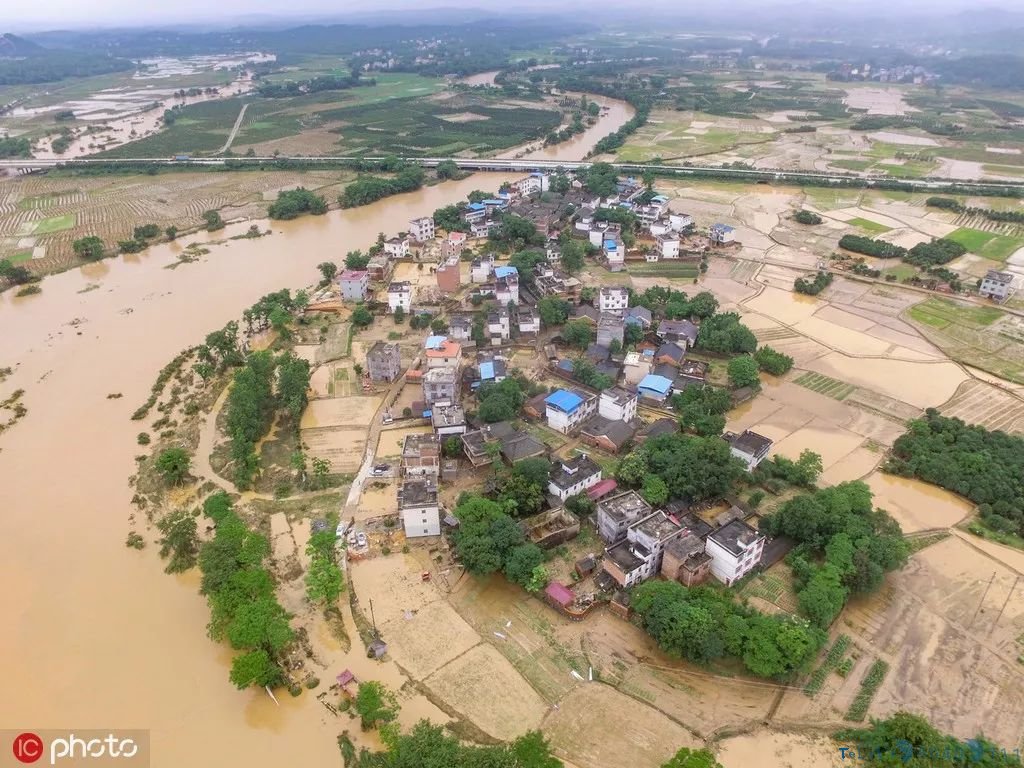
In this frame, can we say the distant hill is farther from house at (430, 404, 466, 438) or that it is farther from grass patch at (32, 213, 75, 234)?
house at (430, 404, 466, 438)

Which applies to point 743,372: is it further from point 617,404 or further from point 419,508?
point 419,508

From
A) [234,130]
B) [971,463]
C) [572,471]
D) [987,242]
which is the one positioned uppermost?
[234,130]

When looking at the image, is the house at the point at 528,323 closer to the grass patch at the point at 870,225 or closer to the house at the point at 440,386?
the house at the point at 440,386

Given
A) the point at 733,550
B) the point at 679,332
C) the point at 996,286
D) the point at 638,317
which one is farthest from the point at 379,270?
the point at 996,286

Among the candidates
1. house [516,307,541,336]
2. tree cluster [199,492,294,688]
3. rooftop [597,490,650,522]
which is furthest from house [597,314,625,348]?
tree cluster [199,492,294,688]

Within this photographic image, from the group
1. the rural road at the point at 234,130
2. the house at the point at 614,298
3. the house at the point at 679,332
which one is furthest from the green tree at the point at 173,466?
the rural road at the point at 234,130
